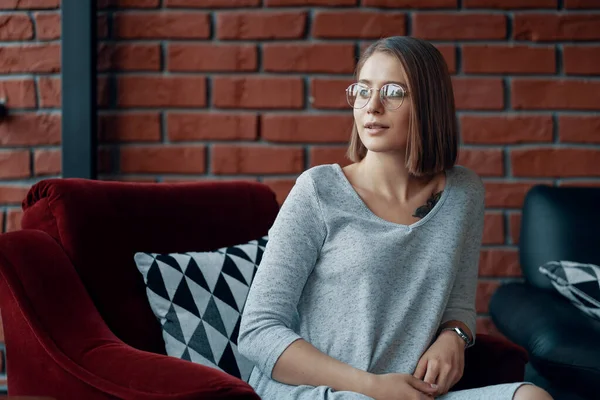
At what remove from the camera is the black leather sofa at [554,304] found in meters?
1.43

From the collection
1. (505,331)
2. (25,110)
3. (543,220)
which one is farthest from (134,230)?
(543,220)

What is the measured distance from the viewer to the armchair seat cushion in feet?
4.62

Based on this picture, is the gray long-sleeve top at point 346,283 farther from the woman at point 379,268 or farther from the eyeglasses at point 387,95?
the eyeglasses at point 387,95

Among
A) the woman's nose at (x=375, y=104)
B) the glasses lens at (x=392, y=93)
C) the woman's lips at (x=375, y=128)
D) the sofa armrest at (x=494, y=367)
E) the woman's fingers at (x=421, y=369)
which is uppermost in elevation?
the glasses lens at (x=392, y=93)

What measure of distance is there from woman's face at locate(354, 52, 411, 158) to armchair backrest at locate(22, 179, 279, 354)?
1.45 ft

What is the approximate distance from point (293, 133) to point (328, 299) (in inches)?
32.1

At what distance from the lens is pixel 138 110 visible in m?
1.96

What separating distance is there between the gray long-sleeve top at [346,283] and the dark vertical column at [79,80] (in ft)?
2.69

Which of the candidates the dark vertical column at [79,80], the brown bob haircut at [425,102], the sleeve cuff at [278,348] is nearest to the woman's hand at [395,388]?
the sleeve cuff at [278,348]

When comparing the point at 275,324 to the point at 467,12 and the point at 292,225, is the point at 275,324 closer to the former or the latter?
the point at 292,225

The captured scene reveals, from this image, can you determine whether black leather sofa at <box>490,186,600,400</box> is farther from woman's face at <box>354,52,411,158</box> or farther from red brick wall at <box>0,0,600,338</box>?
woman's face at <box>354,52,411,158</box>

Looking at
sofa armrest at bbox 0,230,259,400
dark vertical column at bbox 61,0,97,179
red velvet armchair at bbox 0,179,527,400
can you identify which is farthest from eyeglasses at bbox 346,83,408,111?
dark vertical column at bbox 61,0,97,179

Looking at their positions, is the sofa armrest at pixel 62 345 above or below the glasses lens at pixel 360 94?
below

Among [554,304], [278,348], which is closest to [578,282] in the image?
[554,304]
